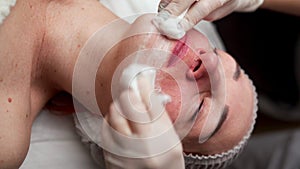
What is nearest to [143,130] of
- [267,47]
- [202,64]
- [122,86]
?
[122,86]

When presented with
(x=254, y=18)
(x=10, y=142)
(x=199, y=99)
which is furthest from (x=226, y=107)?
(x=254, y=18)

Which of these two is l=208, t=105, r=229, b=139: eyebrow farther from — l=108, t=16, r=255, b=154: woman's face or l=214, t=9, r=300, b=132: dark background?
l=214, t=9, r=300, b=132: dark background

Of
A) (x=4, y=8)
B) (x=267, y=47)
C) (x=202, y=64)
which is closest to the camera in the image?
(x=4, y=8)

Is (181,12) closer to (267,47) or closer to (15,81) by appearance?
(15,81)

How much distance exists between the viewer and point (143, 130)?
0.91m

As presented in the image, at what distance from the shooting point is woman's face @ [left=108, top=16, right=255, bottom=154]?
3.20 feet

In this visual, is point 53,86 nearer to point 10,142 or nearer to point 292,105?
point 10,142

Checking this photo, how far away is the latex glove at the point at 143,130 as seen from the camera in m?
0.90

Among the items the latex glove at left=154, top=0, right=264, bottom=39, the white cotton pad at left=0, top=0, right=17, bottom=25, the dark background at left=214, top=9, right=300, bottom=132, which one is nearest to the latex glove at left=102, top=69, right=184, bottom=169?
the latex glove at left=154, top=0, right=264, bottom=39

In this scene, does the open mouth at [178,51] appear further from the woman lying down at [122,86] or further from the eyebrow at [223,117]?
the eyebrow at [223,117]

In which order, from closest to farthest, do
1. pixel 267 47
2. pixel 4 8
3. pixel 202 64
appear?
pixel 4 8 → pixel 202 64 → pixel 267 47

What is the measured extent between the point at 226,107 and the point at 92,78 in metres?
0.27

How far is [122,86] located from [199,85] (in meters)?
0.19

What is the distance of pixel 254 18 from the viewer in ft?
5.96
